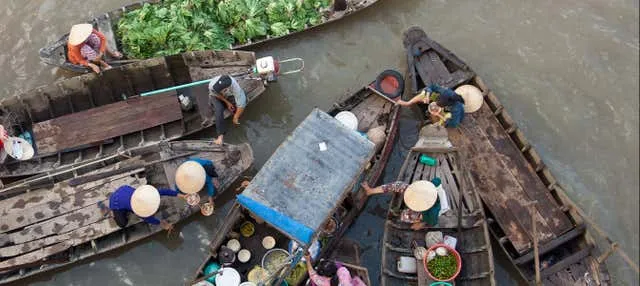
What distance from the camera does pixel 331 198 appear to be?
834cm

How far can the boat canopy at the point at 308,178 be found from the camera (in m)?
8.17

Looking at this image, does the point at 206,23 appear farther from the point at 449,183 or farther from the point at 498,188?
the point at 498,188

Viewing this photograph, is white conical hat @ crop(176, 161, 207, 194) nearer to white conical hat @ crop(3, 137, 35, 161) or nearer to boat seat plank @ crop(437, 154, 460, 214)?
white conical hat @ crop(3, 137, 35, 161)

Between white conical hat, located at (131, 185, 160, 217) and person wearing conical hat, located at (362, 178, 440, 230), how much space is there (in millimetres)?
3799

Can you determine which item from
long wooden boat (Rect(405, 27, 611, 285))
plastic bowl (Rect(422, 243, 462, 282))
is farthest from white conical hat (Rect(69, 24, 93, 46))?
plastic bowl (Rect(422, 243, 462, 282))

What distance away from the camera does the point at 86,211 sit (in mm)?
9617

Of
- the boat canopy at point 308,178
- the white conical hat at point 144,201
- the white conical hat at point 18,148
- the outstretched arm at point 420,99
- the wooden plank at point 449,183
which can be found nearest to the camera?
the boat canopy at point 308,178

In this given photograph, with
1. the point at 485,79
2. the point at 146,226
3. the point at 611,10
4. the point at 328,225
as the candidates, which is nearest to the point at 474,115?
the point at 485,79

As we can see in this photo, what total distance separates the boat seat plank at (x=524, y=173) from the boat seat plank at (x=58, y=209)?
23.5ft

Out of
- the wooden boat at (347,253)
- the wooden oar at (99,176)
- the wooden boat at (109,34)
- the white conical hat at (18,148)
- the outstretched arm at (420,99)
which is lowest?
the wooden boat at (347,253)

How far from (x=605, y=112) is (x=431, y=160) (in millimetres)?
4706

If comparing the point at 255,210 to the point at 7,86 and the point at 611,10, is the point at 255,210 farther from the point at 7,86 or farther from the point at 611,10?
the point at 611,10

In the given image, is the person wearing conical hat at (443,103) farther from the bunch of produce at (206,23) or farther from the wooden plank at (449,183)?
the bunch of produce at (206,23)

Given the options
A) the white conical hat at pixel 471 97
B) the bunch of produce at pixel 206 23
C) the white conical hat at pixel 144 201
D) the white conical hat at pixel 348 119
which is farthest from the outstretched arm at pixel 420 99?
the white conical hat at pixel 144 201
